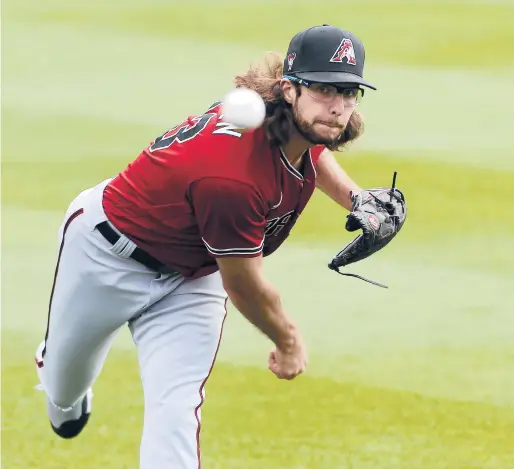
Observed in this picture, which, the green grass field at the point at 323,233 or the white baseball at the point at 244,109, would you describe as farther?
the green grass field at the point at 323,233

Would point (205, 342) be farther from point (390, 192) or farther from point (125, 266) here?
point (390, 192)

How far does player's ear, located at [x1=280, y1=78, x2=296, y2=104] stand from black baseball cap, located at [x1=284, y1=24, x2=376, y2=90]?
0.03 m

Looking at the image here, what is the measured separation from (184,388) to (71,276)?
671 mm

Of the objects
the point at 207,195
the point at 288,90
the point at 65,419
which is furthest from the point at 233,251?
the point at 65,419

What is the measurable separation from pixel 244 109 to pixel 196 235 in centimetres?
78

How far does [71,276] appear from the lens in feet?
14.4

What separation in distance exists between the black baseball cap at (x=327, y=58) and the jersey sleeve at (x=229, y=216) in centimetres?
44

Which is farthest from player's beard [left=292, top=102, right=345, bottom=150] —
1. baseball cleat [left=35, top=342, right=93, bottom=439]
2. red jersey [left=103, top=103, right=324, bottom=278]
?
baseball cleat [left=35, top=342, right=93, bottom=439]

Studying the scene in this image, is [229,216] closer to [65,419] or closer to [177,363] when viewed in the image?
[177,363]

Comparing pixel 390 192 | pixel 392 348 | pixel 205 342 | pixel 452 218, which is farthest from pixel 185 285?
pixel 452 218

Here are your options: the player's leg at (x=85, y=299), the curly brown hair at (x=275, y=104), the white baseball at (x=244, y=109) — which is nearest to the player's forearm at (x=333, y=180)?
the curly brown hair at (x=275, y=104)

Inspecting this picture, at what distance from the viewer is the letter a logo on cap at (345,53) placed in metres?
3.81

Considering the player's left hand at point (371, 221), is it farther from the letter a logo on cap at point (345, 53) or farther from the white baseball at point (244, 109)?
the white baseball at point (244, 109)

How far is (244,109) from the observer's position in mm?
3465
